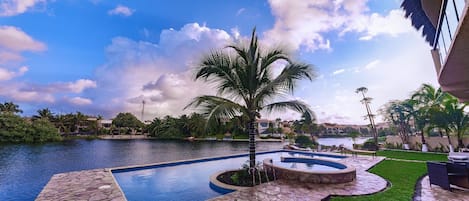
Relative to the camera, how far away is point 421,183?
6.30 metres

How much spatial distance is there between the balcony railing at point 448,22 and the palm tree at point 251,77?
10.2 feet

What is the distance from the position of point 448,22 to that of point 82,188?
1007 centimetres

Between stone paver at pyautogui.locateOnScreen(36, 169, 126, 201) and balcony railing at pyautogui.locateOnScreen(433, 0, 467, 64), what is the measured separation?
800cm

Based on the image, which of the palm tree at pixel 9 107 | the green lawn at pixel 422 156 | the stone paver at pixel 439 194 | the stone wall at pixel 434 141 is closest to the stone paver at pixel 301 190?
the stone paver at pixel 439 194

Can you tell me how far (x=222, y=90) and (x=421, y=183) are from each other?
6.73 meters

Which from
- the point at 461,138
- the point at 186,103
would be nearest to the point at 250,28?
the point at 186,103

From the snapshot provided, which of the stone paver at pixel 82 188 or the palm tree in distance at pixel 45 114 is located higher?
the palm tree in distance at pixel 45 114

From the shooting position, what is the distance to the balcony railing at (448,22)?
3.68 metres

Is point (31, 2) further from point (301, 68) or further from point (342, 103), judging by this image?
point (342, 103)

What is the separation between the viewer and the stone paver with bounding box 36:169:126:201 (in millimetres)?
5430

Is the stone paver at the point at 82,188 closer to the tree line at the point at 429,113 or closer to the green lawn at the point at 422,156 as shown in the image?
the tree line at the point at 429,113

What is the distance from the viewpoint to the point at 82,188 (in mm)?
6195

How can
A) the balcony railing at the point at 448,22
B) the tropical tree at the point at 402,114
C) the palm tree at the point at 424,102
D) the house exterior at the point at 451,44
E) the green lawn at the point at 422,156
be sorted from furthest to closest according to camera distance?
the tropical tree at the point at 402,114 → the palm tree at the point at 424,102 → the green lawn at the point at 422,156 → the balcony railing at the point at 448,22 → the house exterior at the point at 451,44

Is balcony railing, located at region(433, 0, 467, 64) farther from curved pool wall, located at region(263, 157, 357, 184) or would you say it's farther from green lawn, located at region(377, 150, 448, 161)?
green lawn, located at region(377, 150, 448, 161)
